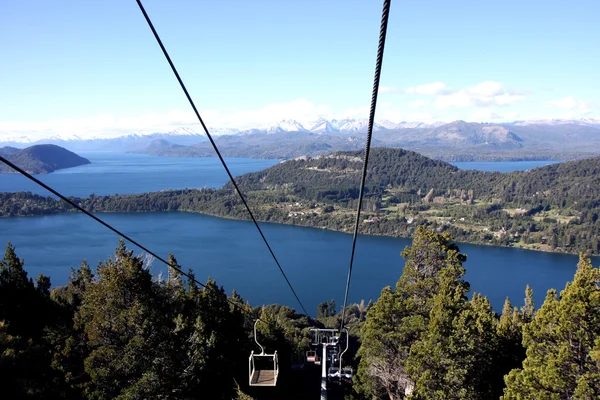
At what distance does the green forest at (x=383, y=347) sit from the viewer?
496 cm

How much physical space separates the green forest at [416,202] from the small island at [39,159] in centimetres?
5172

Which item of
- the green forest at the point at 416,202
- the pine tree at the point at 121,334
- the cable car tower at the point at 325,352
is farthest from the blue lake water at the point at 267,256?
the pine tree at the point at 121,334

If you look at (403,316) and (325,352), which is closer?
(325,352)

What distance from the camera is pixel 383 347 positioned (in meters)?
8.06

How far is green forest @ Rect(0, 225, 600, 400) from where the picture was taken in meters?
4.96

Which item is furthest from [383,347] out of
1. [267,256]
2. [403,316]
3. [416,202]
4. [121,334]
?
[416,202]

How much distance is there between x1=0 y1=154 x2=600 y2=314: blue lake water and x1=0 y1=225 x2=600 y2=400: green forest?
72.5 ft

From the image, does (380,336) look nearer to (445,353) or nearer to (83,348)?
(445,353)

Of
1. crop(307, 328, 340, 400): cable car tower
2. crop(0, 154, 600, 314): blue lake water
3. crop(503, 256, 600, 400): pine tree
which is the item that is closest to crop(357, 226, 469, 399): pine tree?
crop(307, 328, 340, 400): cable car tower

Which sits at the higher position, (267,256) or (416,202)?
(416,202)

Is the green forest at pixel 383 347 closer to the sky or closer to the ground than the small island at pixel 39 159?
closer to the sky

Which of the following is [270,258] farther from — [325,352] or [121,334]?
[325,352]

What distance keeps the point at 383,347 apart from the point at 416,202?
7192cm

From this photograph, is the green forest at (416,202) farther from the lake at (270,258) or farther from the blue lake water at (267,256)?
the lake at (270,258)
